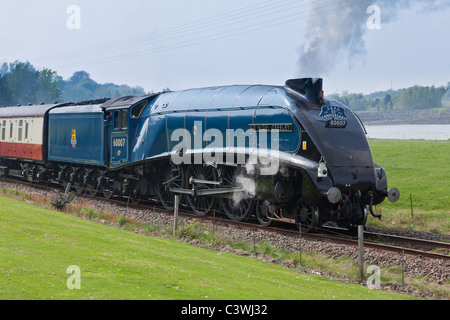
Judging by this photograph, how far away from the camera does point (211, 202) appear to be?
19.8 m

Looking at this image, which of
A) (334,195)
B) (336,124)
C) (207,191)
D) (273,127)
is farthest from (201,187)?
(334,195)

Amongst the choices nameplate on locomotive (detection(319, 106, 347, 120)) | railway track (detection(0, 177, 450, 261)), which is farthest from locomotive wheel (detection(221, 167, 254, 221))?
nameplate on locomotive (detection(319, 106, 347, 120))

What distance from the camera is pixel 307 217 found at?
53.7 feet

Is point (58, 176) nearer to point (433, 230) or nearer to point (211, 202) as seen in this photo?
point (211, 202)

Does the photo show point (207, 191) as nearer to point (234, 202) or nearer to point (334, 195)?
point (234, 202)

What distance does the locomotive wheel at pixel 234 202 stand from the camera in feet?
59.5

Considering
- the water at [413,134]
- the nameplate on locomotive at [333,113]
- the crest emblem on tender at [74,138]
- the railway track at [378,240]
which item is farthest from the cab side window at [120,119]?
the water at [413,134]

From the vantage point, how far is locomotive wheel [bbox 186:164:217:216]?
1959cm

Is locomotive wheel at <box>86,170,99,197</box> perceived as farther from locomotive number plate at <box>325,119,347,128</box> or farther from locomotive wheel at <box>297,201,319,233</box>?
locomotive number plate at <box>325,119,347,128</box>

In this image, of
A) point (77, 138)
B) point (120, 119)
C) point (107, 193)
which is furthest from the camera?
point (77, 138)

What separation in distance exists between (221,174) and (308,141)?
3807 mm

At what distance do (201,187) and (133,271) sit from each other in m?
8.65

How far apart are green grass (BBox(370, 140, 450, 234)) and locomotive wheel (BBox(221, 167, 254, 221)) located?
5.78 metres

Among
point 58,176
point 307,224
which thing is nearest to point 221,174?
point 307,224
